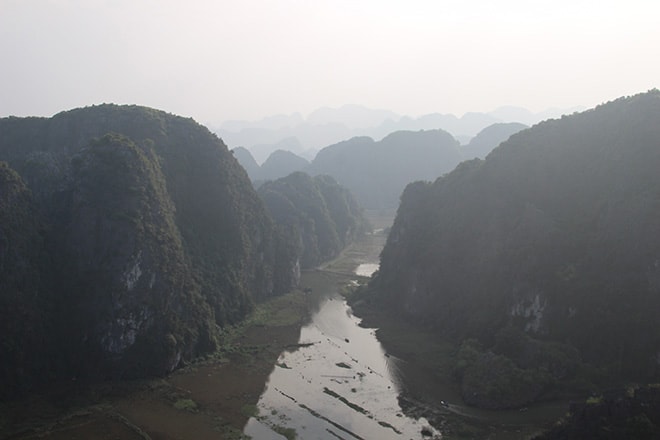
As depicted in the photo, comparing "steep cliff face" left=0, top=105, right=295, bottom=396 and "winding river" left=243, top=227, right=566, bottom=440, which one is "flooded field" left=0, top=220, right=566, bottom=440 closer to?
"winding river" left=243, top=227, right=566, bottom=440

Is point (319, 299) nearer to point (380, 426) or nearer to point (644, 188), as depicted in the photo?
point (380, 426)

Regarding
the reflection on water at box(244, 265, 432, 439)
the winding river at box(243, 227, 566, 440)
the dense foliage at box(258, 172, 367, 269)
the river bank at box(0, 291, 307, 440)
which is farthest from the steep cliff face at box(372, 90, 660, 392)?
the dense foliage at box(258, 172, 367, 269)

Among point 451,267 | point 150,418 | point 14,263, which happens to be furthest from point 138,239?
point 451,267

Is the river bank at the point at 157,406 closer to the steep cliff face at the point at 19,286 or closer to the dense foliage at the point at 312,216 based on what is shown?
the steep cliff face at the point at 19,286

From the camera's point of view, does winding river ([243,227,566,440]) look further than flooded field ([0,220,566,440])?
Yes

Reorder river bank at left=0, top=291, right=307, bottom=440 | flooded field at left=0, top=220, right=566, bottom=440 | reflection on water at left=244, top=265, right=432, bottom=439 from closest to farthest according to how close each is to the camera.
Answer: river bank at left=0, top=291, right=307, bottom=440, flooded field at left=0, top=220, right=566, bottom=440, reflection on water at left=244, top=265, right=432, bottom=439

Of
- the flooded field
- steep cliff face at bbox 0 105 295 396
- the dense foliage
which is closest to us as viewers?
the flooded field
